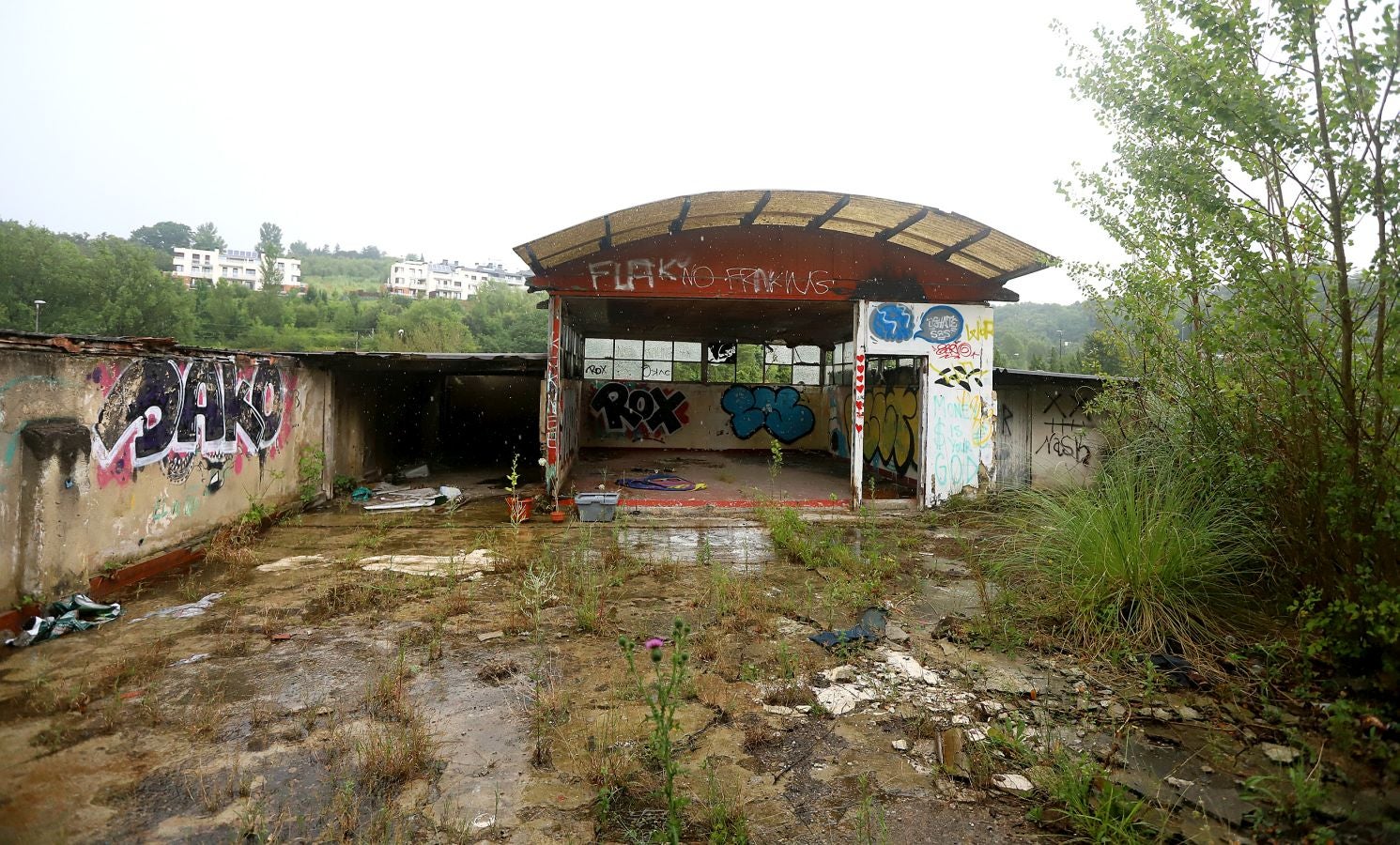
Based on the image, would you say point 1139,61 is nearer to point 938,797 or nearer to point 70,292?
point 938,797

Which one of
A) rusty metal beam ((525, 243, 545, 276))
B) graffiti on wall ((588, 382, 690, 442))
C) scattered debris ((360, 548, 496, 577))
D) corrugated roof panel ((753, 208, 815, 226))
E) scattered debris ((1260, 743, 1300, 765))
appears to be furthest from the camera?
graffiti on wall ((588, 382, 690, 442))

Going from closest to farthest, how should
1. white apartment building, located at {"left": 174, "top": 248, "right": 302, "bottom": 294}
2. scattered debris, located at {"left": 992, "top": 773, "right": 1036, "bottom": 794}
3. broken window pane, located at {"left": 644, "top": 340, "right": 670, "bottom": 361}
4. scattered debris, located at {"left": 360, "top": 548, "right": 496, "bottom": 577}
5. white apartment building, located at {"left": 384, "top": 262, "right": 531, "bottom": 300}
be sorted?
scattered debris, located at {"left": 992, "top": 773, "right": 1036, "bottom": 794} < scattered debris, located at {"left": 360, "top": 548, "right": 496, "bottom": 577} < broken window pane, located at {"left": 644, "top": 340, "right": 670, "bottom": 361} < white apartment building, located at {"left": 174, "top": 248, "right": 302, "bottom": 294} < white apartment building, located at {"left": 384, "top": 262, "right": 531, "bottom": 300}

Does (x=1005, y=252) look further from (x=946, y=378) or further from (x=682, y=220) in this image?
(x=682, y=220)

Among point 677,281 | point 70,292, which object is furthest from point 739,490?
point 70,292

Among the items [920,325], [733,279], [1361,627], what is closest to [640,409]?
[733,279]

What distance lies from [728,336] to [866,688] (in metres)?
14.1

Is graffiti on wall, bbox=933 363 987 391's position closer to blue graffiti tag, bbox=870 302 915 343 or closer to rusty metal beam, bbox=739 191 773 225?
blue graffiti tag, bbox=870 302 915 343

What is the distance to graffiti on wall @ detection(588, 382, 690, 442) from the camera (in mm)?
18219

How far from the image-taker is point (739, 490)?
1150 cm

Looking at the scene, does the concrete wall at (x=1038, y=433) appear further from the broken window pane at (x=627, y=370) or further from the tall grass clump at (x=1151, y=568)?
the broken window pane at (x=627, y=370)

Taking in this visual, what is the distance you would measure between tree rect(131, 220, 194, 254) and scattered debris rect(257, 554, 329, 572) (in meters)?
148

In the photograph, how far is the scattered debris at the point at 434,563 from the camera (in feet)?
21.7

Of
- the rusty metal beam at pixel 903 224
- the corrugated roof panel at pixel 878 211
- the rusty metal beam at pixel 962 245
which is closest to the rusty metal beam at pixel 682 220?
the corrugated roof panel at pixel 878 211

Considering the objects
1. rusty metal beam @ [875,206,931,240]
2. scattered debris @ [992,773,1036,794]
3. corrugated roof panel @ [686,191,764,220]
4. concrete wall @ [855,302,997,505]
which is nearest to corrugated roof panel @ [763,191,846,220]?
corrugated roof panel @ [686,191,764,220]
